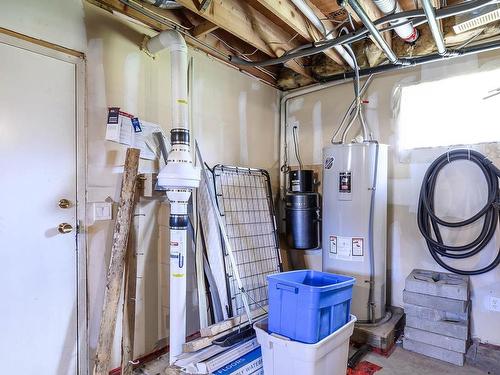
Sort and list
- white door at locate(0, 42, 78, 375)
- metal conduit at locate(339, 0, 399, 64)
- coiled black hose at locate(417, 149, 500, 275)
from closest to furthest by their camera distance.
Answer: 1. white door at locate(0, 42, 78, 375)
2. metal conduit at locate(339, 0, 399, 64)
3. coiled black hose at locate(417, 149, 500, 275)

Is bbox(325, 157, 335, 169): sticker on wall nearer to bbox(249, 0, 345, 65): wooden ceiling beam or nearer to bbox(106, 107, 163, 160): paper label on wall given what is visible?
bbox(249, 0, 345, 65): wooden ceiling beam

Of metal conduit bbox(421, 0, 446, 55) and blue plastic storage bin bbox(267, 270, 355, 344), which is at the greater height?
metal conduit bbox(421, 0, 446, 55)

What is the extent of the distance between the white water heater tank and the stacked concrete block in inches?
11.1

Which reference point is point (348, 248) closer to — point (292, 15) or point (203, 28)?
point (292, 15)

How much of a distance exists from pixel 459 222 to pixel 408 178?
21.0 inches

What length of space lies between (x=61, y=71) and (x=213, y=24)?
1.11m

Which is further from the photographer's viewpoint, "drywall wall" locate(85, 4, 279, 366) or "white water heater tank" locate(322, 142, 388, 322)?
"white water heater tank" locate(322, 142, 388, 322)

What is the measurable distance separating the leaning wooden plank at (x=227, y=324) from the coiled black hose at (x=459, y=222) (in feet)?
4.99

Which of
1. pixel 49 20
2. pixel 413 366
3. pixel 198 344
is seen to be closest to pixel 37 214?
pixel 49 20

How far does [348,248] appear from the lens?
2555mm

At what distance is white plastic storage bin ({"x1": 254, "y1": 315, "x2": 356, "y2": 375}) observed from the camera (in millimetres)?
1668

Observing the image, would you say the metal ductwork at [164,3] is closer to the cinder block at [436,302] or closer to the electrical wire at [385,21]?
the electrical wire at [385,21]

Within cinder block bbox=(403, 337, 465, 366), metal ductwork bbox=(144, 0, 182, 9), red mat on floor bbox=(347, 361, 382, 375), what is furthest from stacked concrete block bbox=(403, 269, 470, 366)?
metal ductwork bbox=(144, 0, 182, 9)

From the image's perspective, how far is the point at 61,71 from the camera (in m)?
1.83
